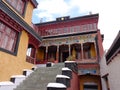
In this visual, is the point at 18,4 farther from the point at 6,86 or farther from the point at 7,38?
the point at 6,86

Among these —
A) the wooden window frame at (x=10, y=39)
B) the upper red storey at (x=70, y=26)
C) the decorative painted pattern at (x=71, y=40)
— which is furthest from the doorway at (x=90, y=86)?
the wooden window frame at (x=10, y=39)

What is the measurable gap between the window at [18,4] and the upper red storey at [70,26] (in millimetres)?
8140

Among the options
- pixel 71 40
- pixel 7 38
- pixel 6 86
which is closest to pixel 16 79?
pixel 6 86

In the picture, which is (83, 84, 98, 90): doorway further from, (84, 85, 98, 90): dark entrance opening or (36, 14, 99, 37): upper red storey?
(36, 14, 99, 37): upper red storey

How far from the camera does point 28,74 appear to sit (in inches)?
362

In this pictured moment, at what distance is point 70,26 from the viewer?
19.1 meters

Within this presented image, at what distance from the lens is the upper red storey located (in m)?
17.9

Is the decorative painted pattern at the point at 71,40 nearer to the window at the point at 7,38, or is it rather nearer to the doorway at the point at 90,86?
the doorway at the point at 90,86

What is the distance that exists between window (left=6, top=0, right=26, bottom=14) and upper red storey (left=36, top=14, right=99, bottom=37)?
320 inches

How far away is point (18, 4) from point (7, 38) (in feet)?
11.4

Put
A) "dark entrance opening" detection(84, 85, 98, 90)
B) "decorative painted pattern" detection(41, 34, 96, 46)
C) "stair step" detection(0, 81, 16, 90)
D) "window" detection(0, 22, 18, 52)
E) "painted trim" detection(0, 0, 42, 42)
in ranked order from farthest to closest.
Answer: "decorative painted pattern" detection(41, 34, 96, 46), "dark entrance opening" detection(84, 85, 98, 90), "window" detection(0, 22, 18, 52), "painted trim" detection(0, 0, 42, 42), "stair step" detection(0, 81, 16, 90)

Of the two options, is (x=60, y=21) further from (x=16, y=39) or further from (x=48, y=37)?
(x=16, y=39)

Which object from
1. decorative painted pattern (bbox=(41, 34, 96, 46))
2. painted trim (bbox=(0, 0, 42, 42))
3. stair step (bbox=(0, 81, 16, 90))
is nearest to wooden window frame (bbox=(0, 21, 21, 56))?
painted trim (bbox=(0, 0, 42, 42))

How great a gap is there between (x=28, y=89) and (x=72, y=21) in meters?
14.4
